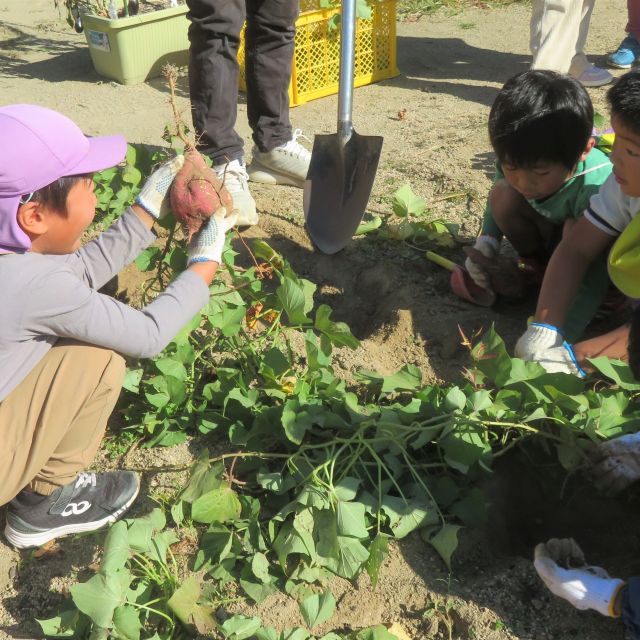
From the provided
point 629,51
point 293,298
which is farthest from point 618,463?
point 629,51

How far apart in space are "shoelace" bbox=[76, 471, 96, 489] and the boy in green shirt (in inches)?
49.5

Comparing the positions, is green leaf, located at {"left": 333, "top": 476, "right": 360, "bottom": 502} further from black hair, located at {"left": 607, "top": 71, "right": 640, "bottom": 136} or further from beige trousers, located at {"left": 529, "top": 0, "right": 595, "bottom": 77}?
beige trousers, located at {"left": 529, "top": 0, "right": 595, "bottom": 77}

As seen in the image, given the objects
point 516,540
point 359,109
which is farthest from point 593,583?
point 359,109

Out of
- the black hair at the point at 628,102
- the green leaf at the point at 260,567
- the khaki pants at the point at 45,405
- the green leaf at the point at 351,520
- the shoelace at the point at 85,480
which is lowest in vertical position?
the shoelace at the point at 85,480

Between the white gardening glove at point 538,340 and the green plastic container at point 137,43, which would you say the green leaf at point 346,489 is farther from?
the green plastic container at point 137,43

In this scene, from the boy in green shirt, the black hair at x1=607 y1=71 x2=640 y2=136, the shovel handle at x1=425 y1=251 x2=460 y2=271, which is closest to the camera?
the black hair at x1=607 y1=71 x2=640 y2=136

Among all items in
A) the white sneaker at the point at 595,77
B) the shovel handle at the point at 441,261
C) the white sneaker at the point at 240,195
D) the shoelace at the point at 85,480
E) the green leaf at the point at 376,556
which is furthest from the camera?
the white sneaker at the point at 595,77

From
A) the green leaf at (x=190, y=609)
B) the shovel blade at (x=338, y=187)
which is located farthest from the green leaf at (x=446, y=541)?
the shovel blade at (x=338, y=187)

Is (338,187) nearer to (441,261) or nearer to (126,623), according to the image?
(441,261)

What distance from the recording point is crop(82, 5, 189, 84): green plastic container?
4469 mm

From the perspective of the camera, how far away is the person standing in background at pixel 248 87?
2.71 meters

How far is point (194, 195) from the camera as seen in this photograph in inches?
73.8

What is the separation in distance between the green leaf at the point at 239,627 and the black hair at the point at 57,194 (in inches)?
33.9

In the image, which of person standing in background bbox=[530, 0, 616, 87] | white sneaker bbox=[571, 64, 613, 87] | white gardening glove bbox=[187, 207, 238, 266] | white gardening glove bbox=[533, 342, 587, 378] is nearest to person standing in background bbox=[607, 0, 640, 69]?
white sneaker bbox=[571, 64, 613, 87]
